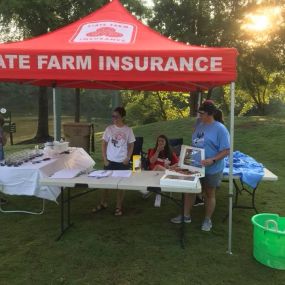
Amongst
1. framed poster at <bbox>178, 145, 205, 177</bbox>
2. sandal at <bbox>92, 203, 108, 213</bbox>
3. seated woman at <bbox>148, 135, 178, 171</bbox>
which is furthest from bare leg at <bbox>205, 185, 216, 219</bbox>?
sandal at <bbox>92, 203, 108, 213</bbox>

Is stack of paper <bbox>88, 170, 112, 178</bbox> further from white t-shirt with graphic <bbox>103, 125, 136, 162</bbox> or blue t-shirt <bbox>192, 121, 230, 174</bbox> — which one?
blue t-shirt <bbox>192, 121, 230, 174</bbox>

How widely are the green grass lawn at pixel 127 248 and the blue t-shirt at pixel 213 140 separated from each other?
92 centimetres

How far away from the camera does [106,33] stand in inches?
195

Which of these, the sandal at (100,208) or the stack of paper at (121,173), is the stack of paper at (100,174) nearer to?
the stack of paper at (121,173)

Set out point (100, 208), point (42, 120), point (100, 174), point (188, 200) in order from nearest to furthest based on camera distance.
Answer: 1. point (100, 174)
2. point (188, 200)
3. point (100, 208)
4. point (42, 120)

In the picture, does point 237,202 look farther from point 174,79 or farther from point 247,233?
point 174,79

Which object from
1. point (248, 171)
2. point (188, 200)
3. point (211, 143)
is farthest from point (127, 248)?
point (248, 171)

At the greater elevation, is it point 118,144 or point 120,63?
point 120,63

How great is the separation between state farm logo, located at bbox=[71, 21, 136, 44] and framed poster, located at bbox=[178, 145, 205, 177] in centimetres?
148

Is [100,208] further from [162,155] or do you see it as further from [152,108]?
[152,108]

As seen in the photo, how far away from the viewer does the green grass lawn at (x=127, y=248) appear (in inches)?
156

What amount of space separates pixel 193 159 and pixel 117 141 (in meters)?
1.30

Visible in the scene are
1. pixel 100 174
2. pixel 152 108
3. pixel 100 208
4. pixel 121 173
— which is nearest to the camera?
pixel 100 174

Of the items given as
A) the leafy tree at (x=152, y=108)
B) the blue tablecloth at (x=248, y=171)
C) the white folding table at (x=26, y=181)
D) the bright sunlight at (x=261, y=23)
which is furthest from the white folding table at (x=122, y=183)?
the leafy tree at (x=152, y=108)
